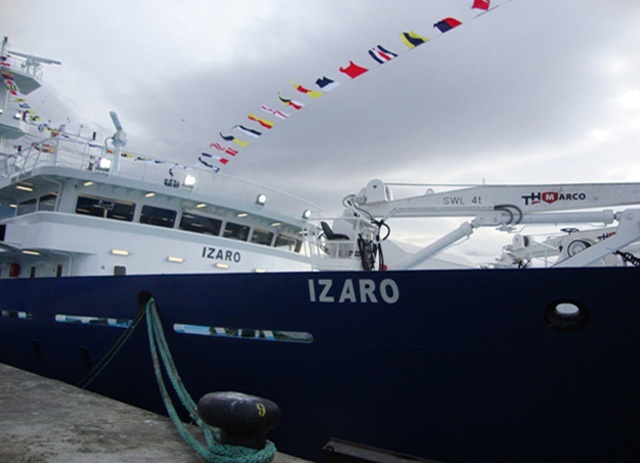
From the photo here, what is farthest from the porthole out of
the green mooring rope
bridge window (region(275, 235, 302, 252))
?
bridge window (region(275, 235, 302, 252))

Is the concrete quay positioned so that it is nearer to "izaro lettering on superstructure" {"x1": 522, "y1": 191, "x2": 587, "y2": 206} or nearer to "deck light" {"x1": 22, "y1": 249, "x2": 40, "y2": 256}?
"deck light" {"x1": 22, "y1": 249, "x2": 40, "y2": 256}

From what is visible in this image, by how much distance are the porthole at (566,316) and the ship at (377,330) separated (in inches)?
0.4

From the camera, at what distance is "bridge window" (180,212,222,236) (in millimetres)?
9859

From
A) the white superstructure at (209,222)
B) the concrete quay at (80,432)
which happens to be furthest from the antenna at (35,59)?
the concrete quay at (80,432)

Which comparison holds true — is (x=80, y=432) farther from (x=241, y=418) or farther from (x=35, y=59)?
(x=35, y=59)

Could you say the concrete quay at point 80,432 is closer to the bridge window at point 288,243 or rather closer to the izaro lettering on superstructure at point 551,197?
the izaro lettering on superstructure at point 551,197

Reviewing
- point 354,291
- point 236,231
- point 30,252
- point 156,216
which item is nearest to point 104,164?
point 156,216

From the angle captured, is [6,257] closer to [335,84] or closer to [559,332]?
[335,84]

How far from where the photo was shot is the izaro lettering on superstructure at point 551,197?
7.51 metres

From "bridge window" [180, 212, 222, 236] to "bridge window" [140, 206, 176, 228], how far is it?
0.73ft

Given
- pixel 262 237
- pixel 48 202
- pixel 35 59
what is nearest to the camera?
pixel 48 202

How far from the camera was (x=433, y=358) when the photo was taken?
3.89 m

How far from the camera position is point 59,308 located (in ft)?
23.1

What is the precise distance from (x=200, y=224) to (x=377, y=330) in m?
6.66
